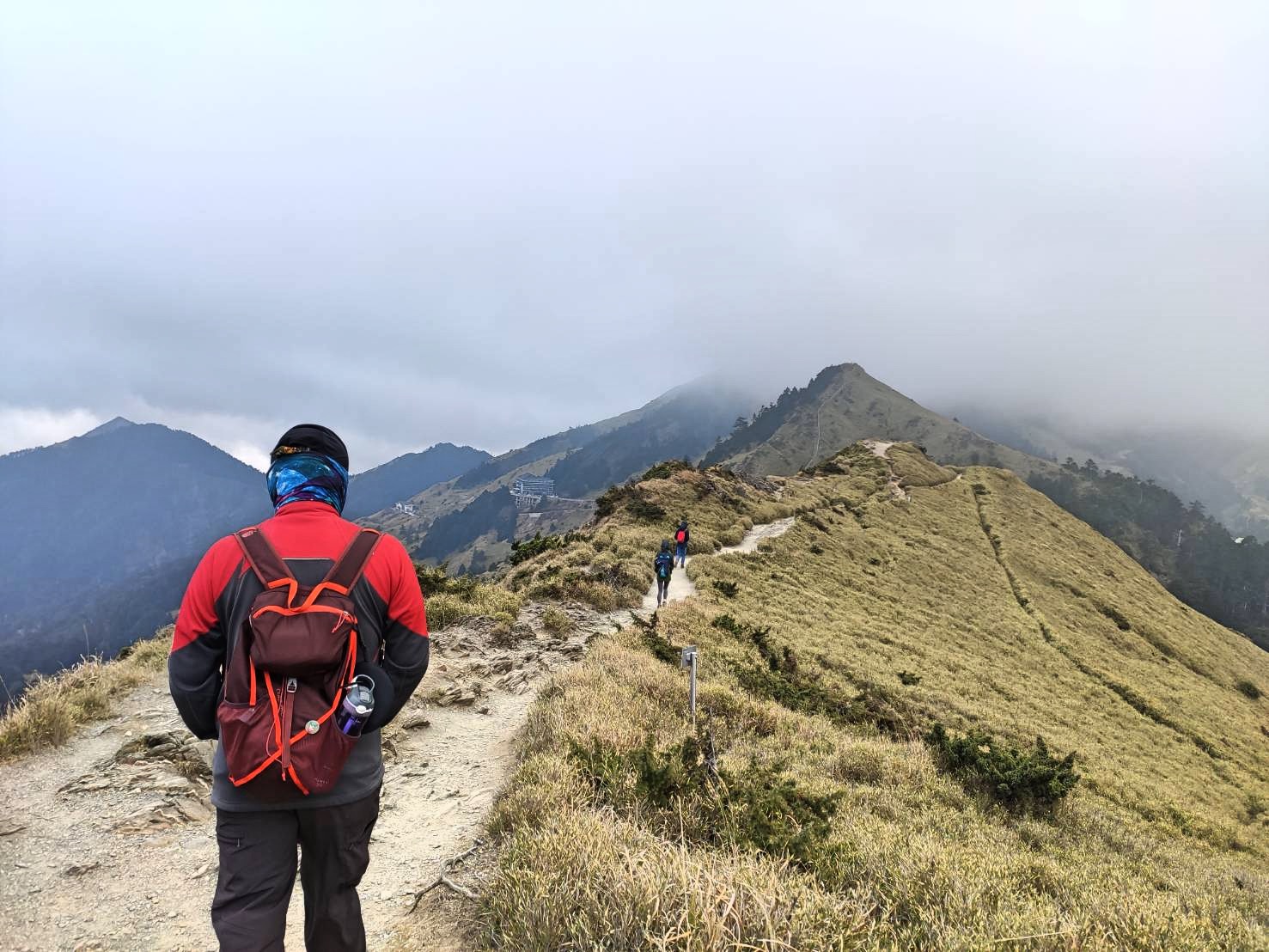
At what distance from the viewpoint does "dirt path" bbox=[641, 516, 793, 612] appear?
1873 centimetres

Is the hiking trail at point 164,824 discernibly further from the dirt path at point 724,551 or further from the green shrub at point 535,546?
the green shrub at point 535,546

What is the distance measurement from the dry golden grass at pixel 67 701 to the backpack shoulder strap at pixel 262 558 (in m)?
7.46

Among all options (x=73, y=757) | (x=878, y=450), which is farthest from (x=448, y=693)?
(x=878, y=450)

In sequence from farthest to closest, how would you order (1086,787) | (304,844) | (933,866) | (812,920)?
(1086,787), (933,866), (812,920), (304,844)

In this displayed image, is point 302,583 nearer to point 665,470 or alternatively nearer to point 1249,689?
point 665,470

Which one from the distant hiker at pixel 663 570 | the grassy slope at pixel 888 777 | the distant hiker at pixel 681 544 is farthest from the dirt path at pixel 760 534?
the distant hiker at pixel 663 570

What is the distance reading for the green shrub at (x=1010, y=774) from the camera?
8406mm

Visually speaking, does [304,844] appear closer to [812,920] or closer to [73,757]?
[812,920]

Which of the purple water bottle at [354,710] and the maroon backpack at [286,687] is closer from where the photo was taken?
the maroon backpack at [286,687]

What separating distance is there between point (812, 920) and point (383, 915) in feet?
10.7

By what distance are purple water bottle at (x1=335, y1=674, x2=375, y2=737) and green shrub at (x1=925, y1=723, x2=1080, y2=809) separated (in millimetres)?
9421

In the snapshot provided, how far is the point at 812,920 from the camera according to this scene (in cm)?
316

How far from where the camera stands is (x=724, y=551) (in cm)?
2806

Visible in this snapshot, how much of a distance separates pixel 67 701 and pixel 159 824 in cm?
363
